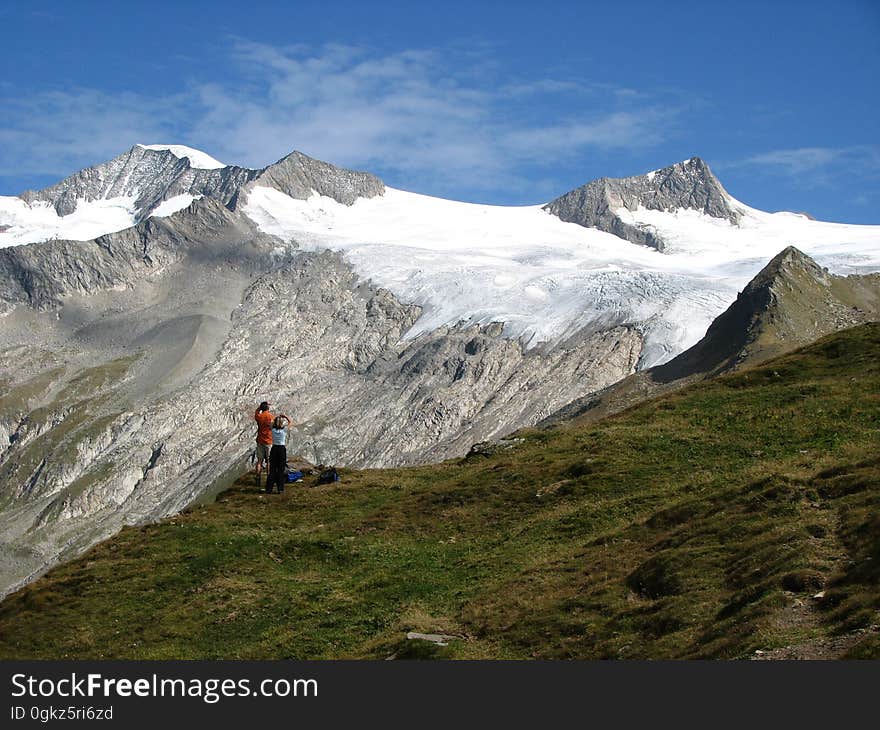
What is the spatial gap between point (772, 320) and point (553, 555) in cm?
11760

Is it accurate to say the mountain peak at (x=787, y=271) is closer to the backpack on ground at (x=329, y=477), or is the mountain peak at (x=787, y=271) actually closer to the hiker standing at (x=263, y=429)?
the backpack on ground at (x=329, y=477)

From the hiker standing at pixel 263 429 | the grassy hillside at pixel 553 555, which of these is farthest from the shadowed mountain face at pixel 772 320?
the hiker standing at pixel 263 429

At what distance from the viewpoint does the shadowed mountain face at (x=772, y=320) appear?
131 m

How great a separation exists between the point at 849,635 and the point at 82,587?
24342 mm

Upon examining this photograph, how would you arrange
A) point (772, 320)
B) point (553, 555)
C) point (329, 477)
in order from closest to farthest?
1. point (553, 555)
2. point (329, 477)
3. point (772, 320)

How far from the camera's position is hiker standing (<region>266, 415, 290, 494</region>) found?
41375 millimetres

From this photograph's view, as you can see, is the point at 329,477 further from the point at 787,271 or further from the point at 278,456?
the point at 787,271

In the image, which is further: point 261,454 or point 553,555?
point 261,454

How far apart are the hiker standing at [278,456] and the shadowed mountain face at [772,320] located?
265ft

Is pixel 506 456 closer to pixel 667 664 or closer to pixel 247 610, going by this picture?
pixel 247 610

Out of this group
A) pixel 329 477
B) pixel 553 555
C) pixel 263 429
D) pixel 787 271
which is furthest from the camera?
pixel 787 271

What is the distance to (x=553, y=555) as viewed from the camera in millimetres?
31969

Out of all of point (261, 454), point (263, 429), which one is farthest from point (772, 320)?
point (263, 429)

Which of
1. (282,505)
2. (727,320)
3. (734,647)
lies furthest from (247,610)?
(727,320)
